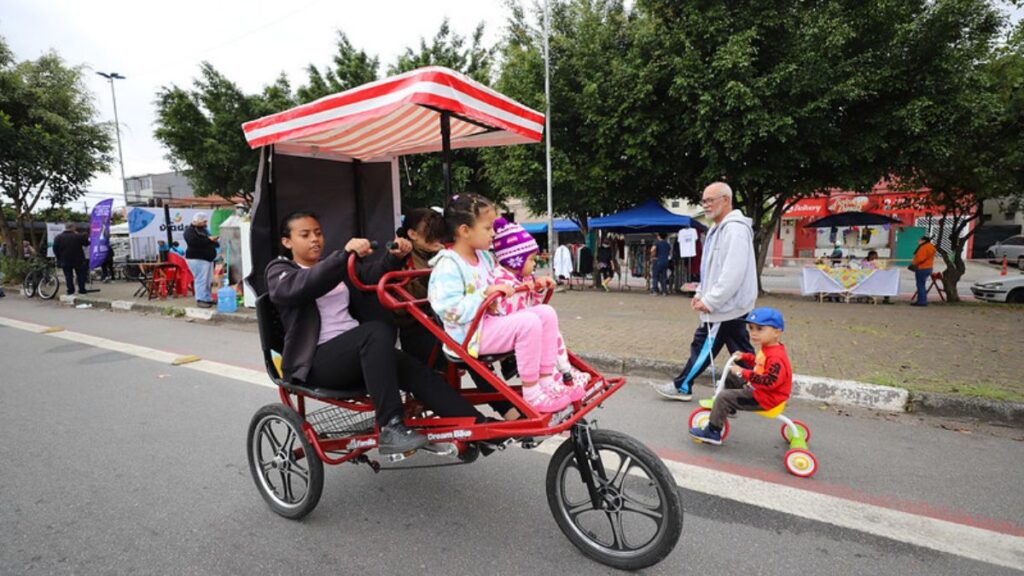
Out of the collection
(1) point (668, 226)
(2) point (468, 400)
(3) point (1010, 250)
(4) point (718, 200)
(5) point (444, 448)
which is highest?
(4) point (718, 200)

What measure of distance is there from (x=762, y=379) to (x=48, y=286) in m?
17.2

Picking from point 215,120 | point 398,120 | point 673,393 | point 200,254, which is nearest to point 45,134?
point 215,120

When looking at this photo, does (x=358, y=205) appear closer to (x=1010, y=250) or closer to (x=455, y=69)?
(x=455, y=69)

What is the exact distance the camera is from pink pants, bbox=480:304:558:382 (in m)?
2.28

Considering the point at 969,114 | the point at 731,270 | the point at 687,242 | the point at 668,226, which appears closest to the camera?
the point at 731,270

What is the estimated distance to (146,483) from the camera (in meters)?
3.14

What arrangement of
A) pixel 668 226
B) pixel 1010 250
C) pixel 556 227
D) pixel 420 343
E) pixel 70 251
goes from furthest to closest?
pixel 556 227, pixel 1010 250, pixel 668 226, pixel 70 251, pixel 420 343

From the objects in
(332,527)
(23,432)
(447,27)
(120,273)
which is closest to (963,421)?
(332,527)

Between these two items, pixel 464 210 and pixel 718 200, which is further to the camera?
pixel 718 200

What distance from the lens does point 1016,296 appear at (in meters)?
11.5

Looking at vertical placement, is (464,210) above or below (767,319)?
above

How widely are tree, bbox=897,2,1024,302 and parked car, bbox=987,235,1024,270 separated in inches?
759

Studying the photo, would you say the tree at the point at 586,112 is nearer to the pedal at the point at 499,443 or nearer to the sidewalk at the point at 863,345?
the sidewalk at the point at 863,345

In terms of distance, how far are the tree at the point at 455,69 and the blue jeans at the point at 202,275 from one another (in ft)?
19.3
